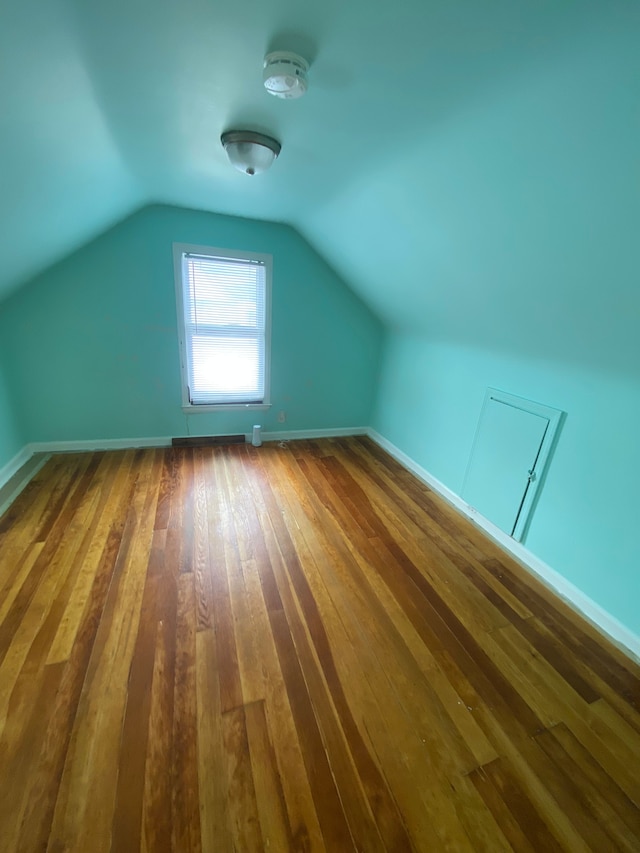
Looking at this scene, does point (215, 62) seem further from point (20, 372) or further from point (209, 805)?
point (20, 372)

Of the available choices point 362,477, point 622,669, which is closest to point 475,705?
point 622,669

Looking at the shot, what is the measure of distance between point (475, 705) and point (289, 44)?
235 cm

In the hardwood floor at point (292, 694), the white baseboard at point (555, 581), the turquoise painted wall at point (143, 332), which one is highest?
the turquoise painted wall at point (143, 332)

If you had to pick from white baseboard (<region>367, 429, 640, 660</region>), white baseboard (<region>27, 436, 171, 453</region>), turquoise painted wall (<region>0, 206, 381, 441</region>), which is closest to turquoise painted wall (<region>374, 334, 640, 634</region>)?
white baseboard (<region>367, 429, 640, 660</region>)

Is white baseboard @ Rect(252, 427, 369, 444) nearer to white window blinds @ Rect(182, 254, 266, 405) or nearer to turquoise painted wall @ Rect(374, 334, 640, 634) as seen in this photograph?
white window blinds @ Rect(182, 254, 266, 405)

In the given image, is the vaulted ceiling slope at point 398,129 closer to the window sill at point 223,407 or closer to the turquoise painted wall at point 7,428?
the turquoise painted wall at point 7,428

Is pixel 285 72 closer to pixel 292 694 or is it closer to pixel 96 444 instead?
pixel 292 694

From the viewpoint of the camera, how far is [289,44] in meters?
0.99

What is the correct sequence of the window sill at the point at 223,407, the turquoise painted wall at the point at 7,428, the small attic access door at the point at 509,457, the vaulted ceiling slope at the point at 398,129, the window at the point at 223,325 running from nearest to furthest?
the vaulted ceiling slope at the point at 398,129 < the small attic access door at the point at 509,457 < the turquoise painted wall at the point at 7,428 < the window at the point at 223,325 < the window sill at the point at 223,407

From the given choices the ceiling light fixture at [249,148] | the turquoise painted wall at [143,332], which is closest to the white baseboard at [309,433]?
the turquoise painted wall at [143,332]

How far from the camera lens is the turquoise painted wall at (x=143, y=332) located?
8.68ft

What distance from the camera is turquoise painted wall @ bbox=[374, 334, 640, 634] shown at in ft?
5.29

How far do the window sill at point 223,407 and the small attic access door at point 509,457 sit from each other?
203 cm

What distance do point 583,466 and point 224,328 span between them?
2849 millimetres
